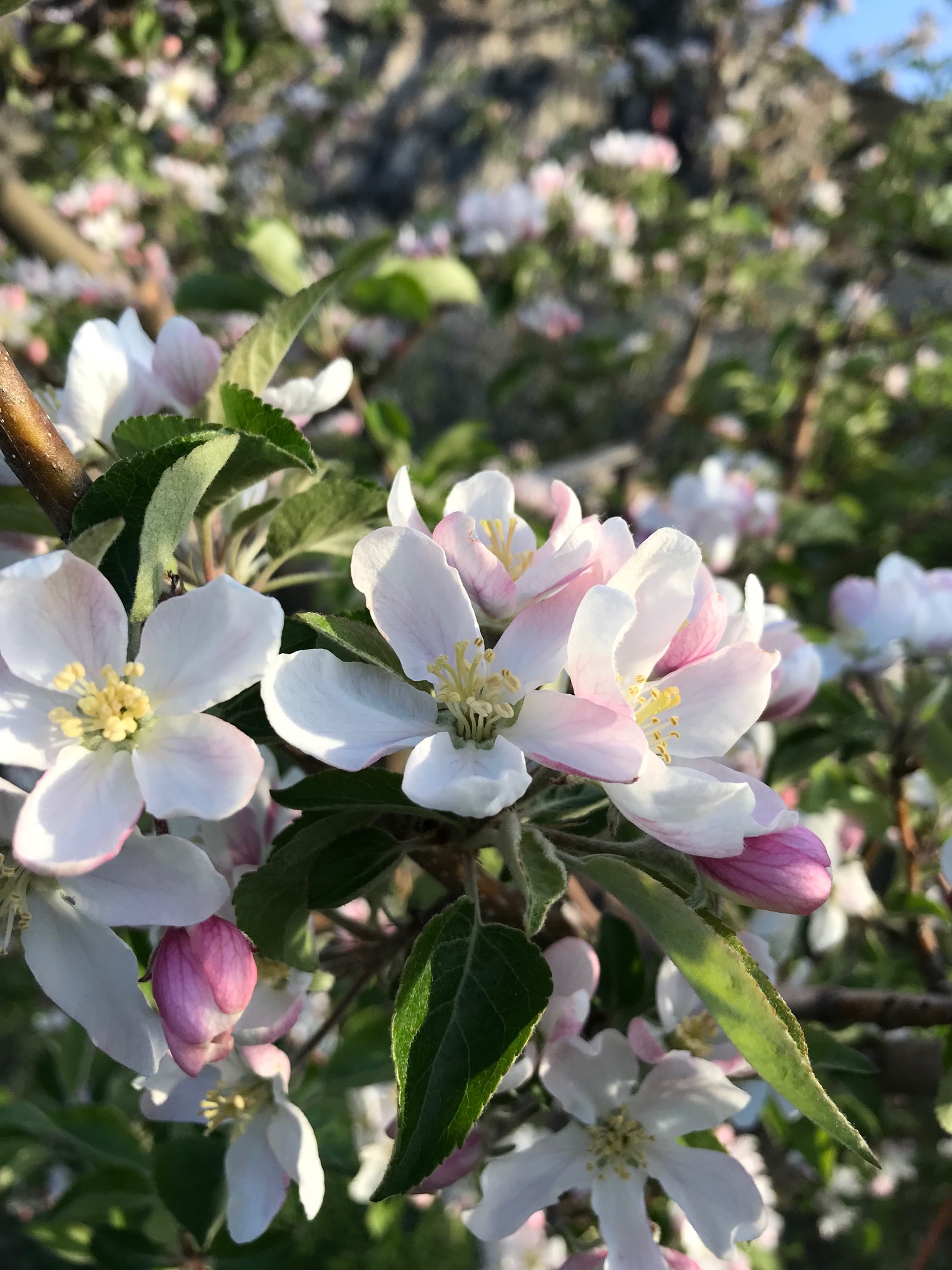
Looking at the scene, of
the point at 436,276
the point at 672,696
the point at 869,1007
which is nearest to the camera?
the point at 672,696

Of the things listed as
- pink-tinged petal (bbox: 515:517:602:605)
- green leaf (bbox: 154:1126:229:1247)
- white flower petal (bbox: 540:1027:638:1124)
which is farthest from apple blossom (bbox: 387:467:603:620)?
green leaf (bbox: 154:1126:229:1247)

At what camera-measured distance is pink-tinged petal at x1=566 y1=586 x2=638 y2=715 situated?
468mm

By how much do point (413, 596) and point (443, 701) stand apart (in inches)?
2.6

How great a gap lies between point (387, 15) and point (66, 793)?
651 cm

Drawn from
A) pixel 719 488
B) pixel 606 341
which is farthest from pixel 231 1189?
pixel 606 341

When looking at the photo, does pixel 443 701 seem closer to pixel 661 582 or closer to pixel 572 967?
pixel 661 582

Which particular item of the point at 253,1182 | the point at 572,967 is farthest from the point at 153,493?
the point at 253,1182

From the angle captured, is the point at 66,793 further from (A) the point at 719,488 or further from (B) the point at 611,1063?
(A) the point at 719,488

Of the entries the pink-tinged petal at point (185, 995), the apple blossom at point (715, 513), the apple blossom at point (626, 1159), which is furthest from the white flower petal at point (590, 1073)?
the apple blossom at point (715, 513)

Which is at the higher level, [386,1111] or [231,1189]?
[231,1189]

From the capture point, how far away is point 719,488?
1702 millimetres

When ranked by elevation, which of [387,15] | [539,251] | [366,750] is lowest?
[539,251]

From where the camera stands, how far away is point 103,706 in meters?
0.50

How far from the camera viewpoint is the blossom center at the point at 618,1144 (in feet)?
2.28
